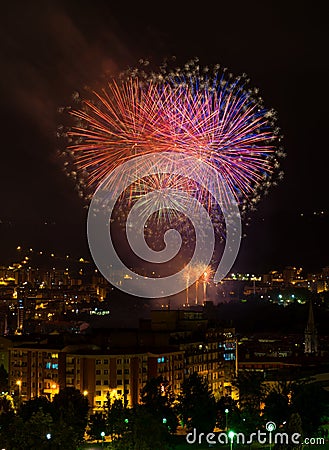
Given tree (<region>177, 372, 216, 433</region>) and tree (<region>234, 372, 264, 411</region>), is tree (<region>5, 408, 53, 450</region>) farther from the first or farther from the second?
tree (<region>234, 372, 264, 411</region>)

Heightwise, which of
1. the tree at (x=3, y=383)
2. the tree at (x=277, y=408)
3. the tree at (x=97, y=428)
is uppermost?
the tree at (x=3, y=383)

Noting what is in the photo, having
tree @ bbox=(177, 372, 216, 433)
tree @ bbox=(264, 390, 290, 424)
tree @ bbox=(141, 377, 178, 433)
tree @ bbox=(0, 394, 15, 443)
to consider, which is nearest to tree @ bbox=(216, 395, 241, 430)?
tree @ bbox=(177, 372, 216, 433)

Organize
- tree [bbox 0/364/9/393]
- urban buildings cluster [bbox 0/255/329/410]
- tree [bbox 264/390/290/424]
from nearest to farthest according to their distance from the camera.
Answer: tree [bbox 264/390/290/424], tree [bbox 0/364/9/393], urban buildings cluster [bbox 0/255/329/410]

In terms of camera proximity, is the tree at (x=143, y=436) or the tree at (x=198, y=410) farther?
the tree at (x=198, y=410)

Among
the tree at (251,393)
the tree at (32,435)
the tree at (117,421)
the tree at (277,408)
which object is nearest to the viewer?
the tree at (32,435)

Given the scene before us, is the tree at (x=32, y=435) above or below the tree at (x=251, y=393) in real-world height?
below

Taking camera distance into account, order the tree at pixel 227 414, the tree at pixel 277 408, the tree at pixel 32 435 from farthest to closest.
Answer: the tree at pixel 227 414 → the tree at pixel 277 408 → the tree at pixel 32 435


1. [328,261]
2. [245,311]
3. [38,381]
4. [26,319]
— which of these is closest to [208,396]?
[38,381]

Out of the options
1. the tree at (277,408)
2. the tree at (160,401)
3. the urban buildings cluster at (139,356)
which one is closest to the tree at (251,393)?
the tree at (277,408)

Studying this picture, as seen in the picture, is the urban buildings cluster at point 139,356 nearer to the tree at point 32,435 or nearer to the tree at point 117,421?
the tree at point 117,421
